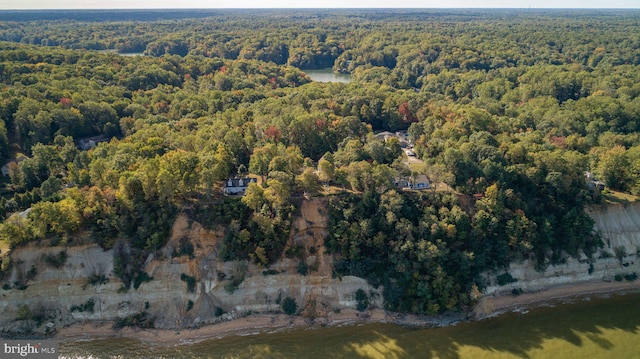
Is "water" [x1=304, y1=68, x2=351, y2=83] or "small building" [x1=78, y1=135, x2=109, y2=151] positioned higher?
"water" [x1=304, y1=68, x2=351, y2=83]

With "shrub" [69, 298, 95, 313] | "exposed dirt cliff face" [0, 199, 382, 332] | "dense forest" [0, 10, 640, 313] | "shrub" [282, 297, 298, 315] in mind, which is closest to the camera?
"exposed dirt cliff face" [0, 199, 382, 332]

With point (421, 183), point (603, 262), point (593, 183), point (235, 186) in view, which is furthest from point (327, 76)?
point (603, 262)

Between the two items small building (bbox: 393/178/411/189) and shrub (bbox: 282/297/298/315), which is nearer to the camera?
shrub (bbox: 282/297/298/315)

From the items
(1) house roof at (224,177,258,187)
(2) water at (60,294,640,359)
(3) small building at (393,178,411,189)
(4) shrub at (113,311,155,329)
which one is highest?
(1) house roof at (224,177,258,187)

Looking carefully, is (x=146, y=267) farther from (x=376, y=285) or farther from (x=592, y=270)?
(x=592, y=270)

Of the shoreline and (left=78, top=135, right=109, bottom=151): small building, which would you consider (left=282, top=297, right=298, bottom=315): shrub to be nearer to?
the shoreline

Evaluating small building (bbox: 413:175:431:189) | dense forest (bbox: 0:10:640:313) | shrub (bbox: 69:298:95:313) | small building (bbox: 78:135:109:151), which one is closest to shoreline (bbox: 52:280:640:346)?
shrub (bbox: 69:298:95:313)

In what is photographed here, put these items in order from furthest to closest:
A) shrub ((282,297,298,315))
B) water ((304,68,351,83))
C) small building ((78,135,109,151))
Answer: water ((304,68,351,83)), small building ((78,135,109,151)), shrub ((282,297,298,315))
